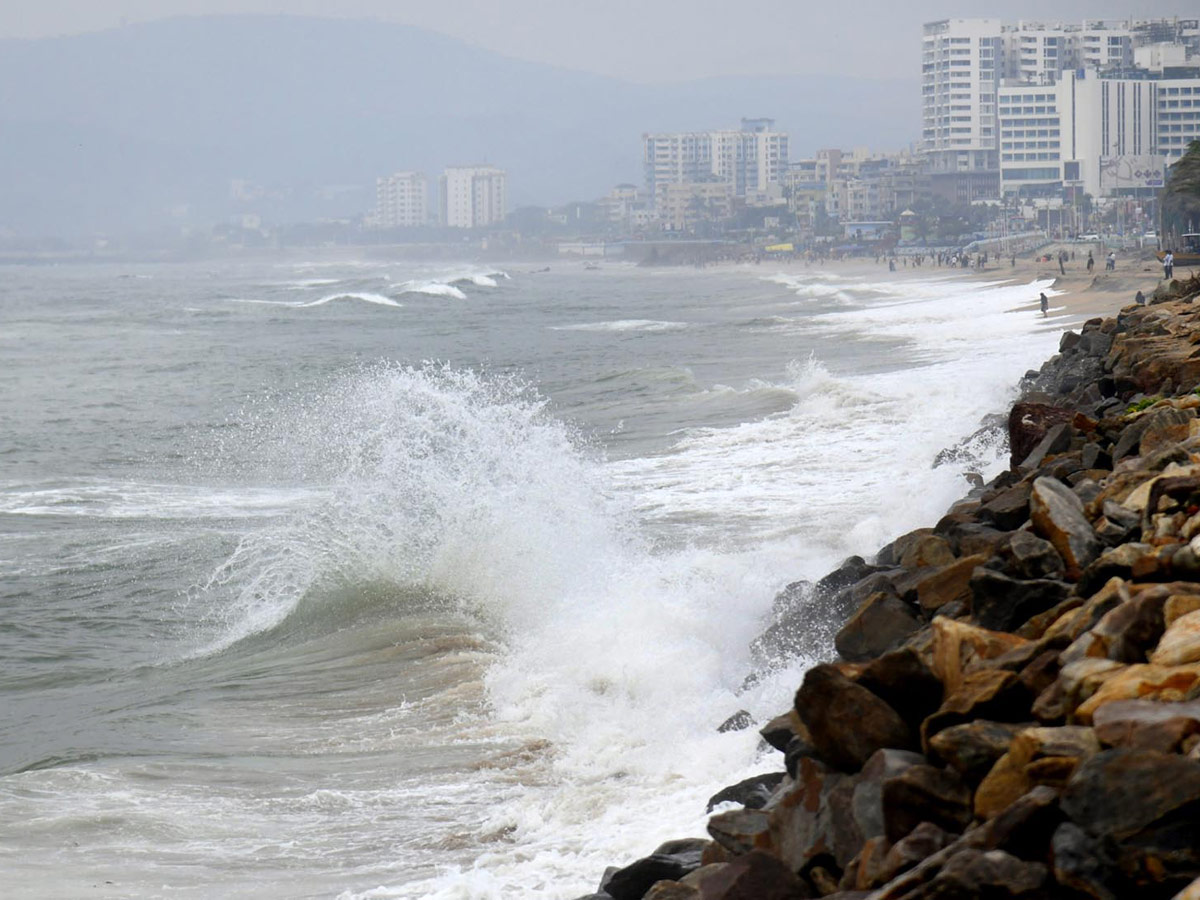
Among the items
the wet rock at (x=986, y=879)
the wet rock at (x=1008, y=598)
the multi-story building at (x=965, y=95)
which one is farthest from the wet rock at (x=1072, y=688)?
the multi-story building at (x=965, y=95)

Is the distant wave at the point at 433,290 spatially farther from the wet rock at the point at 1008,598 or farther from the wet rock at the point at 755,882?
the wet rock at the point at 755,882

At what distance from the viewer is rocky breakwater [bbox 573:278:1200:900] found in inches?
138

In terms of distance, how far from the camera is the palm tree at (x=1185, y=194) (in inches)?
2320

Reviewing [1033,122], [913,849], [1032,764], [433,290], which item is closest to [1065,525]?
[1032,764]

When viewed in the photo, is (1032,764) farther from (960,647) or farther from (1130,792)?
(960,647)

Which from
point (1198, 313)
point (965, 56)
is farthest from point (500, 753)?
point (965, 56)

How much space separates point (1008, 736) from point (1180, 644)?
54 centimetres

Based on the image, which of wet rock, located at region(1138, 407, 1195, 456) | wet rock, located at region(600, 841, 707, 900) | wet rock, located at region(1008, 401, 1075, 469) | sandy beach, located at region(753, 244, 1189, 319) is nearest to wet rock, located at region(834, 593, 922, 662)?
wet rock, located at region(600, 841, 707, 900)

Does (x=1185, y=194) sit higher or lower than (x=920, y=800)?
higher

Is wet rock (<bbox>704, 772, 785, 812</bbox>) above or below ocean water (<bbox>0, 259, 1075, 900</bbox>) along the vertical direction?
above

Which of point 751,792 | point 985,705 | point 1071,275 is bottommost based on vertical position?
point 751,792

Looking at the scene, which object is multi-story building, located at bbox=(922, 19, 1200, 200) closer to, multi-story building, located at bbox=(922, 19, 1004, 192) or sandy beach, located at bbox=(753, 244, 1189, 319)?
multi-story building, located at bbox=(922, 19, 1004, 192)

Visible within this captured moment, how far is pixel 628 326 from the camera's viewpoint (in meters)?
54.0

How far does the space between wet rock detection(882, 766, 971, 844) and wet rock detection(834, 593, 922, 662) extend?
213 cm
